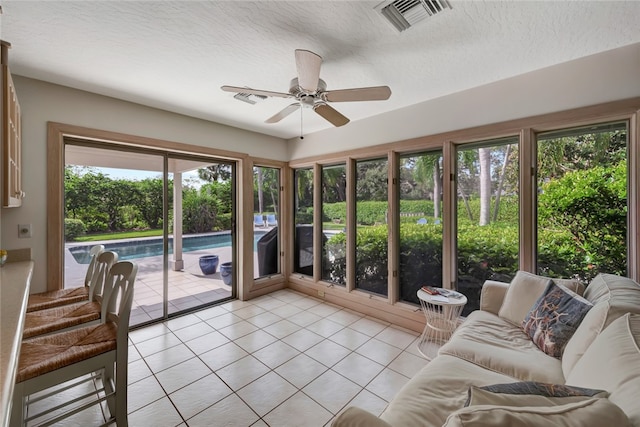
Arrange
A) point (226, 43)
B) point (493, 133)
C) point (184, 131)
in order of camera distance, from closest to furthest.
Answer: point (226, 43)
point (493, 133)
point (184, 131)

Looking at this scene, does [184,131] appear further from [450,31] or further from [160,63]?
[450,31]

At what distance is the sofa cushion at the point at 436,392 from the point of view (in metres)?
1.14

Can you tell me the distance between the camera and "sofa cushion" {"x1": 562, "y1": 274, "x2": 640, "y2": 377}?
1297 millimetres

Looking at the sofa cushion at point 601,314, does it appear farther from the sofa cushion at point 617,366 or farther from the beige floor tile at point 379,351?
the beige floor tile at point 379,351

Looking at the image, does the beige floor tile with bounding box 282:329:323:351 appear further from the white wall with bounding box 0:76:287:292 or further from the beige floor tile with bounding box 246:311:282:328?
the white wall with bounding box 0:76:287:292

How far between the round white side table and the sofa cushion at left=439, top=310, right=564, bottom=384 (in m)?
0.33

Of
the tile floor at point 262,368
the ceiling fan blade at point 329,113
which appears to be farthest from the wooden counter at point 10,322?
the ceiling fan blade at point 329,113

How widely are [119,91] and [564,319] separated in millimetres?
4113

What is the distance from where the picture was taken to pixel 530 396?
82cm

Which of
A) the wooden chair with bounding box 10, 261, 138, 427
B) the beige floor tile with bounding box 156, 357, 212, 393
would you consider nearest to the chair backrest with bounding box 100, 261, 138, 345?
the wooden chair with bounding box 10, 261, 138, 427

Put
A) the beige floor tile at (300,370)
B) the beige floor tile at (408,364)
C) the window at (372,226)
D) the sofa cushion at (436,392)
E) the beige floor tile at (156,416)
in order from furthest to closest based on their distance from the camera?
the window at (372,226) → the beige floor tile at (408,364) → the beige floor tile at (300,370) → the beige floor tile at (156,416) → the sofa cushion at (436,392)

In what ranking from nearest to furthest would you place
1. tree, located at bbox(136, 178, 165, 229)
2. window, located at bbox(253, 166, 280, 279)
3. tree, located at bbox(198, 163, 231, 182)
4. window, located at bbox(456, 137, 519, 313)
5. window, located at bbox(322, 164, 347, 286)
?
window, located at bbox(456, 137, 519, 313) < tree, located at bbox(136, 178, 165, 229) < tree, located at bbox(198, 163, 231, 182) < window, located at bbox(322, 164, 347, 286) < window, located at bbox(253, 166, 280, 279)

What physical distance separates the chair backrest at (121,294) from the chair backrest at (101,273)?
300 mm

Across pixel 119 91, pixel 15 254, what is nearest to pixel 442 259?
pixel 119 91
